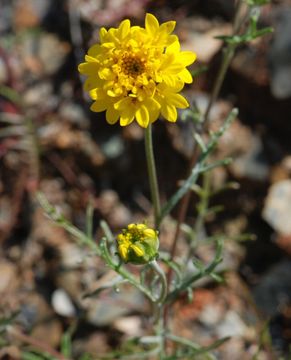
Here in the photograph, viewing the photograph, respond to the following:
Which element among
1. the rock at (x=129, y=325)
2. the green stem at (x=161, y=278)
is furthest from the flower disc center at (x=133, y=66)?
the rock at (x=129, y=325)

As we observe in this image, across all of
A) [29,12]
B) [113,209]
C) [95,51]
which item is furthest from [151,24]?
[29,12]

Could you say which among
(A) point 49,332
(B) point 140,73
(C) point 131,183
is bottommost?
(A) point 49,332

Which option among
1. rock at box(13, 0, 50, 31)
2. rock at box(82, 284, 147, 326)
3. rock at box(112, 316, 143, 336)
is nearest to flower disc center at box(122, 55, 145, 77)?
rock at box(82, 284, 147, 326)

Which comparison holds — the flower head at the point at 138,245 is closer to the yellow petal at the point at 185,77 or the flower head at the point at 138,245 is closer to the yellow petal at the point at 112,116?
the yellow petal at the point at 112,116

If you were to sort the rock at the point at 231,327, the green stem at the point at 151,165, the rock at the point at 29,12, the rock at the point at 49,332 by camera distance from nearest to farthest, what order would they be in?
the green stem at the point at 151,165
the rock at the point at 231,327
the rock at the point at 49,332
the rock at the point at 29,12

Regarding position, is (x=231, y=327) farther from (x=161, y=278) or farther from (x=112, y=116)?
(x=112, y=116)

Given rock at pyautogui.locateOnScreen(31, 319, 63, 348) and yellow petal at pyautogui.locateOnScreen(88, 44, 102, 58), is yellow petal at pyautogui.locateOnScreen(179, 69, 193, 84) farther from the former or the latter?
rock at pyautogui.locateOnScreen(31, 319, 63, 348)

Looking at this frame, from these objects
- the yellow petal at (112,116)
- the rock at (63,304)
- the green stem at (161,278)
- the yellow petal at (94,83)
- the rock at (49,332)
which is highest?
the yellow petal at (94,83)

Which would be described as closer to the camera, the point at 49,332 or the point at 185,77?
the point at 185,77
